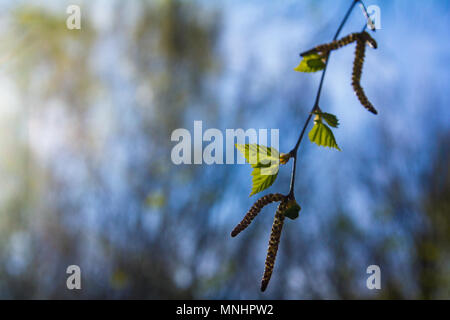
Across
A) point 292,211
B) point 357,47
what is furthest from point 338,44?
point 292,211

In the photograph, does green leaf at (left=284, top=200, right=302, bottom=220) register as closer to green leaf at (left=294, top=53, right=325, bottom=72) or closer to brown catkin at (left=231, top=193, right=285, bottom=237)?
brown catkin at (left=231, top=193, right=285, bottom=237)

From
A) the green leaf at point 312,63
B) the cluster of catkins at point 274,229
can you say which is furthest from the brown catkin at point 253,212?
the green leaf at point 312,63

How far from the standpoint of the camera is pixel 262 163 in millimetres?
285

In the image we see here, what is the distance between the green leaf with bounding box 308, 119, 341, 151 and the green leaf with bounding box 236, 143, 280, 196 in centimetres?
4

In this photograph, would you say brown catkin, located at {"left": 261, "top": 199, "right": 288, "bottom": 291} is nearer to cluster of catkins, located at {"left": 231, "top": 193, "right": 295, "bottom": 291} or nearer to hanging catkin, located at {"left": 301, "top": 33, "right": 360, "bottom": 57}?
cluster of catkins, located at {"left": 231, "top": 193, "right": 295, "bottom": 291}

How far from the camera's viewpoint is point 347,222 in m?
3.14

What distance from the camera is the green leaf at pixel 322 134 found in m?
0.30

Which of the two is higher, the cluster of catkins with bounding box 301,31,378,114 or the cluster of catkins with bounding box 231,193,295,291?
the cluster of catkins with bounding box 301,31,378,114

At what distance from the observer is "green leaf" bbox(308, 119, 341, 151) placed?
11.6 inches

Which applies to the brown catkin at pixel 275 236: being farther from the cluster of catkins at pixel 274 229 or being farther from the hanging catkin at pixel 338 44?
the hanging catkin at pixel 338 44

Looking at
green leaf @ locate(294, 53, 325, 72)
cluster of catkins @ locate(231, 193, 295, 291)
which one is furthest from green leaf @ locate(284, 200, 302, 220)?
green leaf @ locate(294, 53, 325, 72)

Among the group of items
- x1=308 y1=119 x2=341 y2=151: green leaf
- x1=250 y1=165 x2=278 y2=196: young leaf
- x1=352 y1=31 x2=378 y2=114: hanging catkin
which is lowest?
x1=250 y1=165 x2=278 y2=196: young leaf
